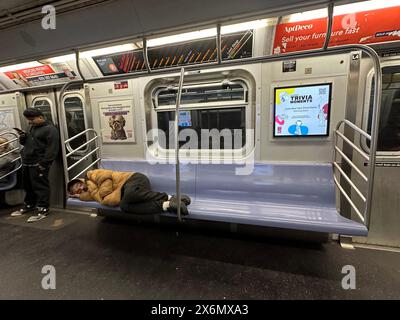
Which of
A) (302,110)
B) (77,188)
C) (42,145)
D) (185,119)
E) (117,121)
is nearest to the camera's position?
(302,110)

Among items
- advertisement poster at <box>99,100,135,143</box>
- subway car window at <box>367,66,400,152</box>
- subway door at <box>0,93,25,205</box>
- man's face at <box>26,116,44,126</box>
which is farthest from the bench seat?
subway door at <box>0,93,25,205</box>

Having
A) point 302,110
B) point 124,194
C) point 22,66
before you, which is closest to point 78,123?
point 22,66

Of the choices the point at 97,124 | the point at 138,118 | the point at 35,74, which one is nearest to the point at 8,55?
the point at 35,74

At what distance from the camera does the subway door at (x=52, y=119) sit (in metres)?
3.48

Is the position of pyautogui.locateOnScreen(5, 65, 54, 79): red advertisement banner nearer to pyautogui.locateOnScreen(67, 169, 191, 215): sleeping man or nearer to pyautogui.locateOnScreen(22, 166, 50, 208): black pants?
pyautogui.locateOnScreen(22, 166, 50, 208): black pants

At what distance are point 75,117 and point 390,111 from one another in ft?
13.7

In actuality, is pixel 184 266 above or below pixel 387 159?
below

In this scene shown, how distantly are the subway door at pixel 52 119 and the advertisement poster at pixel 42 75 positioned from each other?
183 mm

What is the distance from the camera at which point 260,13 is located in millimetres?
1598

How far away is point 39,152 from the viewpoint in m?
3.21

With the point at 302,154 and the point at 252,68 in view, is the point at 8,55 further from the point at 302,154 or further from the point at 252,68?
the point at 302,154

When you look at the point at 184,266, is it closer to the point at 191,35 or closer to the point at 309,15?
the point at 191,35

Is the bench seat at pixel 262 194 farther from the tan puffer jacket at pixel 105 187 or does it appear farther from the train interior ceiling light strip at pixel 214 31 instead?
the train interior ceiling light strip at pixel 214 31
